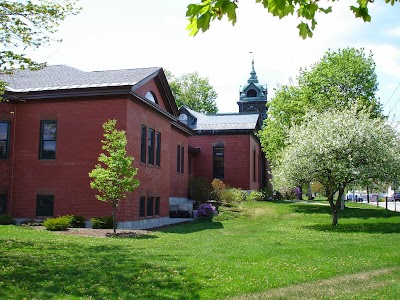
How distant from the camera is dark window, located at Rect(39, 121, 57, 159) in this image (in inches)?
859

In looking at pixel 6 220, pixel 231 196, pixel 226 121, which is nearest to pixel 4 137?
pixel 6 220

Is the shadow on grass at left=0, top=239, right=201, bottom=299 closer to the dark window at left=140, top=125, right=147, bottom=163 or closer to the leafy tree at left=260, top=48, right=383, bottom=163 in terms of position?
the dark window at left=140, top=125, right=147, bottom=163

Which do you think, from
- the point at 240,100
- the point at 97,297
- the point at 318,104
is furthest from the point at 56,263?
the point at 240,100

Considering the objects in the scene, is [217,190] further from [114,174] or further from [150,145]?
[114,174]

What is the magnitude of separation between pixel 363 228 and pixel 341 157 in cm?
372

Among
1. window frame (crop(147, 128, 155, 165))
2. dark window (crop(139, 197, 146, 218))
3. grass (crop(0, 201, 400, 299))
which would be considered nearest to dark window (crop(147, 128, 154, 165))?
window frame (crop(147, 128, 155, 165))

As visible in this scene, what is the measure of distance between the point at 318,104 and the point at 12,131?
966 inches

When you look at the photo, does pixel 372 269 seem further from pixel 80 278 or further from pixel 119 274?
pixel 80 278

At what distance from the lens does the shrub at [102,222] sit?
765 inches

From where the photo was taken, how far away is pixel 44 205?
70.9 feet

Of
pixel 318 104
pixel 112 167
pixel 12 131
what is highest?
pixel 318 104

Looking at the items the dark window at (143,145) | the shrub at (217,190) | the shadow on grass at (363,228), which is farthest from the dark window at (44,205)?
the shrub at (217,190)

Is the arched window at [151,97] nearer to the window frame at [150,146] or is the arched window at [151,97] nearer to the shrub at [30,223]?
the window frame at [150,146]

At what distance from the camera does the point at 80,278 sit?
898 cm
